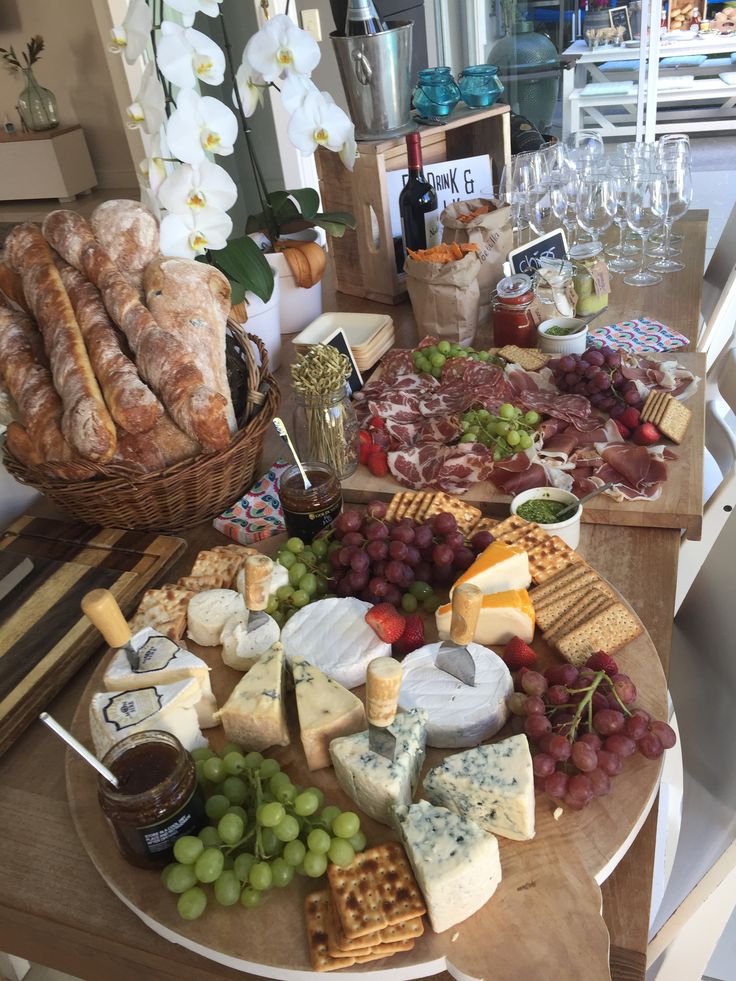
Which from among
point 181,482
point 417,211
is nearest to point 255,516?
point 181,482

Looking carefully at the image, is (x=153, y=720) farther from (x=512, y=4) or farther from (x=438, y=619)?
(x=512, y=4)

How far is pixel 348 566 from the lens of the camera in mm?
1020

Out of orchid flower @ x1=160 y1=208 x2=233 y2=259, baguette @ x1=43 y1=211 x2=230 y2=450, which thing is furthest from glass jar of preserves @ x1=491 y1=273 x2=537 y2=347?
baguette @ x1=43 y1=211 x2=230 y2=450

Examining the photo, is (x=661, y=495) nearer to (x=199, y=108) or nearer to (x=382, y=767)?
(x=382, y=767)

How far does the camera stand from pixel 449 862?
632mm

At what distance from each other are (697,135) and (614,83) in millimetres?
2166

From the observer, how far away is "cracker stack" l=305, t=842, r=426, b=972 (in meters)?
0.63

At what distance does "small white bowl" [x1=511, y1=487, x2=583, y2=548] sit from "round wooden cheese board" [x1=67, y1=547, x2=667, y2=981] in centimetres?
35

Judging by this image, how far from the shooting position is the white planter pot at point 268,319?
157cm

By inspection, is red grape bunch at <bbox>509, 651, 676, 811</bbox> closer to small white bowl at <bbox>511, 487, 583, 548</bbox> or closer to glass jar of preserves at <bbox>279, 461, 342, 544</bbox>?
small white bowl at <bbox>511, 487, 583, 548</bbox>

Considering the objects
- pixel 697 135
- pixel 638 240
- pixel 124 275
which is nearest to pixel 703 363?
pixel 638 240

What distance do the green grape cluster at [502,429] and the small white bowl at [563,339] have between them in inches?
10.3

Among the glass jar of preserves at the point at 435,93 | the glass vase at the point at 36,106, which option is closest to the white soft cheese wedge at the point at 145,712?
the glass jar of preserves at the point at 435,93

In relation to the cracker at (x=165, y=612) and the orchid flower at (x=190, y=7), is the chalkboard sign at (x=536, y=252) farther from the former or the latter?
the cracker at (x=165, y=612)
